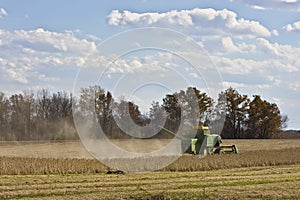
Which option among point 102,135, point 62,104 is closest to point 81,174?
point 102,135

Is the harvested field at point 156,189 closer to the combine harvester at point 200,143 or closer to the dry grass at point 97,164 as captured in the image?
the dry grass at point 97,164

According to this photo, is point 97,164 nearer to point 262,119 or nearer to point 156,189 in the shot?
point 156,189

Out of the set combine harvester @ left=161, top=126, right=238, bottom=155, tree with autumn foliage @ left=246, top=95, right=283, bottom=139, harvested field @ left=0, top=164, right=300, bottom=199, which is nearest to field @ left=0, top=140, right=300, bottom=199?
harvested field @ left=0, top=164, right=300, bottom=199

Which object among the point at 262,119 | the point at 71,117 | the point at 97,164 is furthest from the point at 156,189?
the point at 262,119

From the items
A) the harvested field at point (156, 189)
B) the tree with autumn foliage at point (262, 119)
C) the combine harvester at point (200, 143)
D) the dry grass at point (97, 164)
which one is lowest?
the harvested field at point (156, 189)

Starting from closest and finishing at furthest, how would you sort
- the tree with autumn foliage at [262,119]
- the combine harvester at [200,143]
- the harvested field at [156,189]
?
1. the harvested field at [156,189]
2. the combine harvester at [200,143]
3. the tree with autumn foliage at [262,119]

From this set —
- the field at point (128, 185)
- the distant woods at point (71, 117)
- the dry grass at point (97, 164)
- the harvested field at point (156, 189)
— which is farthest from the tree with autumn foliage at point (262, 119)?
the harvested field at point (156, 189)

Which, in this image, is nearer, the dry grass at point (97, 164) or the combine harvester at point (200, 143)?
the dry grass at point (97, 164)

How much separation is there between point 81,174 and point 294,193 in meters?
12.7

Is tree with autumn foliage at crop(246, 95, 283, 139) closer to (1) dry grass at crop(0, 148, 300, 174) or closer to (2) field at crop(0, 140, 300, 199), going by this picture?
(1) dry grass at crop(0, 148, 300, 174)

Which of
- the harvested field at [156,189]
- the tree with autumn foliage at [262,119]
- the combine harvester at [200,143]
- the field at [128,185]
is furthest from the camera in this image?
the tree with autumn foliage at [262,119]

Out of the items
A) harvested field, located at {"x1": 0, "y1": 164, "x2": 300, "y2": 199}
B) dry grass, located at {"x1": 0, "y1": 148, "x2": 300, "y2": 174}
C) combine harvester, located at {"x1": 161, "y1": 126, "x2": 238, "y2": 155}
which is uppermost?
combine harvester, located at {"x1": 161, "y1": 126, "x2": 238, "y2": 155}

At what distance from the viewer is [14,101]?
282 feet

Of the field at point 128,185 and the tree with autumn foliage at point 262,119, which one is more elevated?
the tree with autumn foliage at point 262,119
